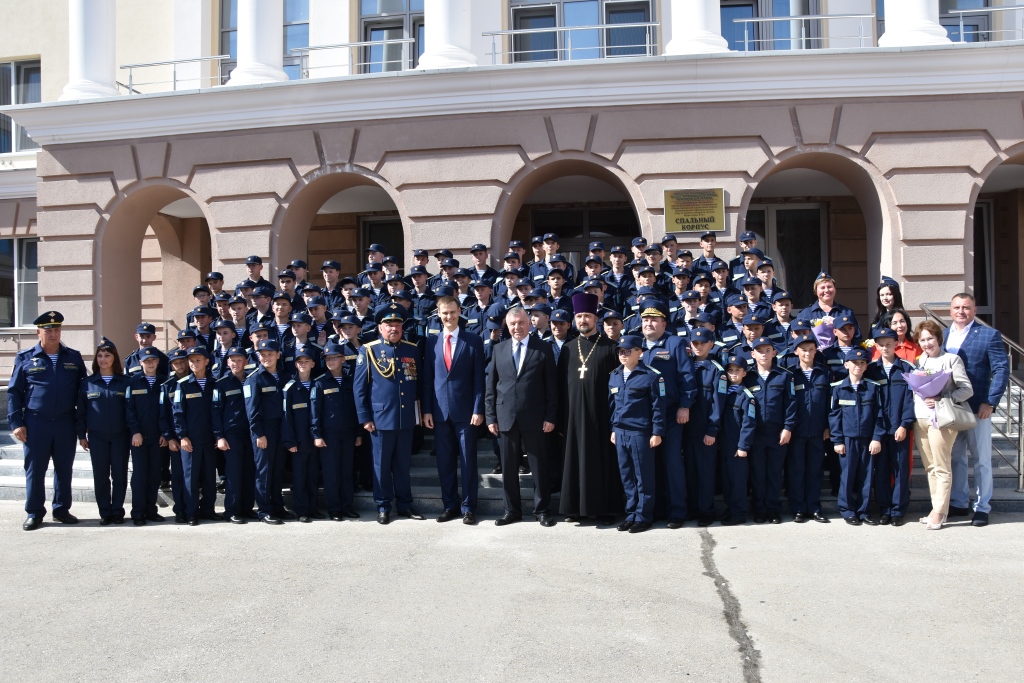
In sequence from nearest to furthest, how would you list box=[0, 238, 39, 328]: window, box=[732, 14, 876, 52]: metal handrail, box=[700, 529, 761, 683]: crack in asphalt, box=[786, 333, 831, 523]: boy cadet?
box=[700, 529, 761, 683]: crack in asphalt → box=[786, 333, 831, 523]: boy cadet → box=[732, 14, 876, 52]: metal handrail → box=[0, 238, 39, 328]: window

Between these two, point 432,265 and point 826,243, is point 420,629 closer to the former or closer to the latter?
point 432,265

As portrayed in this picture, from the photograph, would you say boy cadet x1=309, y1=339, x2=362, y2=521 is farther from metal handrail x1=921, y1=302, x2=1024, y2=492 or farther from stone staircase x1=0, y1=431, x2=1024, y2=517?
metal handrail x1=921, y1=302, x2=1024, y2=492

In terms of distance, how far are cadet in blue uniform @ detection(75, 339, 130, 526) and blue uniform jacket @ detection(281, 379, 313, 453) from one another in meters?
1.65

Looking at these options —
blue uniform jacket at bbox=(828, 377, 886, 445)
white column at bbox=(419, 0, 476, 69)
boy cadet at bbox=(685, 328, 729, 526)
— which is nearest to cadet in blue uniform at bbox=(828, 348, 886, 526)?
blue uniform jacket at bbox=(828, 377, 886, 445)

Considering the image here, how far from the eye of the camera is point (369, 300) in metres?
9.32

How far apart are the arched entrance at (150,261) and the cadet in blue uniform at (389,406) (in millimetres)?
6409

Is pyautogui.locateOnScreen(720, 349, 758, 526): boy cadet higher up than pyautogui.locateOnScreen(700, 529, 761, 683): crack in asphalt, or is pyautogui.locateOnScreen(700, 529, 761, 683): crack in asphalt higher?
pyautogui.locateOnScreen(720, 349, 758, 526): boy cadet

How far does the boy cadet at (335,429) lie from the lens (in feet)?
27.5

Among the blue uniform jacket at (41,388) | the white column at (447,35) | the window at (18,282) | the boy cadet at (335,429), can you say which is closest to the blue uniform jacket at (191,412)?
the boy cadet at (335,429)

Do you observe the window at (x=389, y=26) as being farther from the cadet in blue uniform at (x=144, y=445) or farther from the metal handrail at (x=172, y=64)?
the cadet in blue uniform at (x=144, y=445)

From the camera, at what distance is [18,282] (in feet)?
56.2

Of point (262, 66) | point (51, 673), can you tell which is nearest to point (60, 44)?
point (262, 66)

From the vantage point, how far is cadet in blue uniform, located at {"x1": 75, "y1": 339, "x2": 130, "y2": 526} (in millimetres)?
8578

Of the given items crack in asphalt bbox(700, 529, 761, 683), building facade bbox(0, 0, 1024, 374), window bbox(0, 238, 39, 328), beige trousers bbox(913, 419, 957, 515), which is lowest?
crack in asphalt bbox(700, 529, 761, 683)
